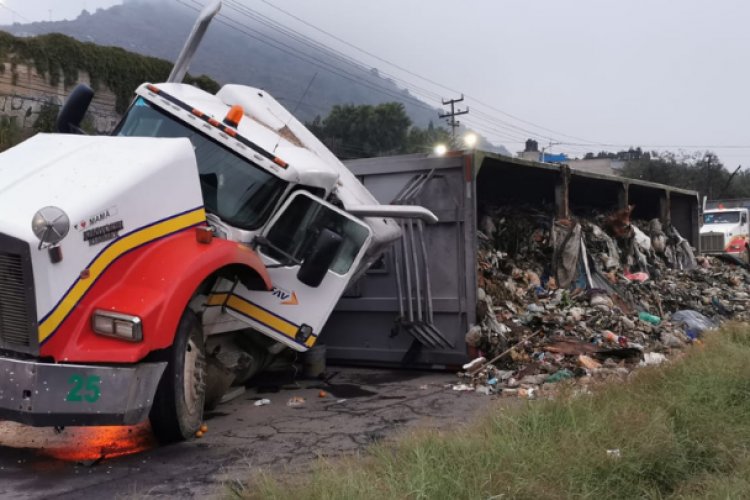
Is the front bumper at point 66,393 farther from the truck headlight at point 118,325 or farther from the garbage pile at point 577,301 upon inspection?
the garbage pile at point 577,301

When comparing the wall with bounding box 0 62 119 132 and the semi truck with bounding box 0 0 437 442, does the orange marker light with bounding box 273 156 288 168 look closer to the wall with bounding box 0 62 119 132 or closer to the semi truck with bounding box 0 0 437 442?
the semi truck with bounding box 0 0 437 442

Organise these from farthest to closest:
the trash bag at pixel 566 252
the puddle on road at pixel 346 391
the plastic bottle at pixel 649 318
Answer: the trash bag at pixel 566 252
the plastic bottle at pixel 649 318
the puddle on road at pixel 346 391

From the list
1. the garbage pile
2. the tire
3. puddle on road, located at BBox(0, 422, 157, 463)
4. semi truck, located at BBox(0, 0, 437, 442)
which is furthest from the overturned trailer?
puddle on road, located at BBox(0, 422, 157, 463)

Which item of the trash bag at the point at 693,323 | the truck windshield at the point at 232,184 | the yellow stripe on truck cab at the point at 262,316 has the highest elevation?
the truck windshield at the point at 232,184

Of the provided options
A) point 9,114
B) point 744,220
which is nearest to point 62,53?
point 9,114

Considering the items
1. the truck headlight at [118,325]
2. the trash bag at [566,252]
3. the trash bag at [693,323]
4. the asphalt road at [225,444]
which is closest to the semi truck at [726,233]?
the trash bag at [566,252]

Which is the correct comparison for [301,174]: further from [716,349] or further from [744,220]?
[744,220]

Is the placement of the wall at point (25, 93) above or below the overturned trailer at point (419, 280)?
above

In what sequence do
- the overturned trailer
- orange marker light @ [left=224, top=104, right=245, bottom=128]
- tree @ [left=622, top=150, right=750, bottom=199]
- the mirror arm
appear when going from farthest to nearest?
tree @ [left=622, top=150, right=750, bottom=199], the overturned trailer, orange marker light @ [left=224, top=104, right=245, bottom=128], the mirror arm

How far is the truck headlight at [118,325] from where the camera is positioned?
3863 millimetres

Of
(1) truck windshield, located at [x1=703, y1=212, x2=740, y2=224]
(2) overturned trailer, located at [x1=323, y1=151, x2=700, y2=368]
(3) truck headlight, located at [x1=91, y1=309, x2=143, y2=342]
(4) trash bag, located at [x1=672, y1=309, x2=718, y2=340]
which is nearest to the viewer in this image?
(3) truck headlight, located at [x1=91, y1=309, x2=143, y2=342]

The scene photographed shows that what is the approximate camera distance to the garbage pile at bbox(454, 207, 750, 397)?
23.2ft

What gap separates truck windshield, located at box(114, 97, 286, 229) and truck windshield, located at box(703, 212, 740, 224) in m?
22.1

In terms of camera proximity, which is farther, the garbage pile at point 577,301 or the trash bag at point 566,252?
the trash bag at point 566,252
